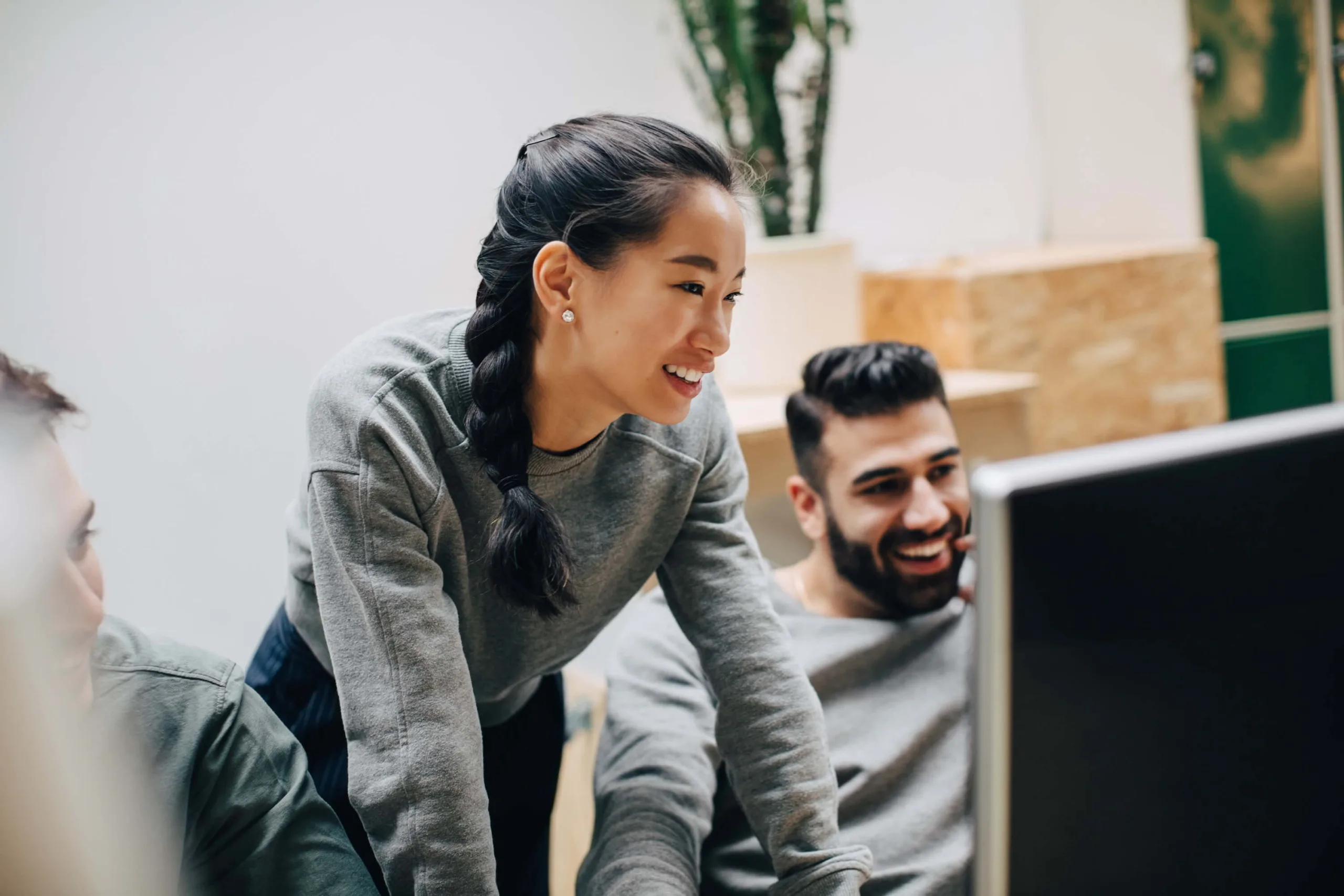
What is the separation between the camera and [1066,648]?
20.6 inches

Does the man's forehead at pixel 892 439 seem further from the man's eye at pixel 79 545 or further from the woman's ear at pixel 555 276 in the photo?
the man's eye at pixel 79 545

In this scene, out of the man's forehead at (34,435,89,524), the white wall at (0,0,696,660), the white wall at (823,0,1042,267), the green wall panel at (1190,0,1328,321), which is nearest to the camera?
the man's forehead at (34,435,89,524)

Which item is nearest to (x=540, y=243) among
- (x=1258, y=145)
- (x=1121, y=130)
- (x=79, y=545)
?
(x=79, y=545)

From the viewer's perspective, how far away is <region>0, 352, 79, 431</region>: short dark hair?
74 centimetres

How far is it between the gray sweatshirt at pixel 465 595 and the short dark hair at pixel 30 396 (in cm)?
17

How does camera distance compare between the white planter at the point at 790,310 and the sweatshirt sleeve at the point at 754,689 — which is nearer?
the sweatshirt sleeve at the point at 754,689

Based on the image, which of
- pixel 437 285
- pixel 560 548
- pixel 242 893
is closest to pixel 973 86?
pixel 437 285

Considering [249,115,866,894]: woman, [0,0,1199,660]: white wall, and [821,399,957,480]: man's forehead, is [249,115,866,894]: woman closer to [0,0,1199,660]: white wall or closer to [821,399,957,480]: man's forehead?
[821,399,957,480]: man's forehead

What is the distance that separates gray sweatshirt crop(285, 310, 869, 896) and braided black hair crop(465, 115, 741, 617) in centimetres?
3

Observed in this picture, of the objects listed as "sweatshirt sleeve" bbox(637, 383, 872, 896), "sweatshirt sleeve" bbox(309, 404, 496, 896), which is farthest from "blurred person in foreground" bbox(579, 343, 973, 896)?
"sweatshirt sleeve" bbox(309, 404, 496, 896)

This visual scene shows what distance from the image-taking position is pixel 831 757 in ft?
4.11

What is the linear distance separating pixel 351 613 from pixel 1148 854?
55 centimetres

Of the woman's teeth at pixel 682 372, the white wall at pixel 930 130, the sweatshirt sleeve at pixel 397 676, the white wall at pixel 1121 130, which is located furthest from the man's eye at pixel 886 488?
the white wall at pixel 1121 130

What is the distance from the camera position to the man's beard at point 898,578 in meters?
1.41
